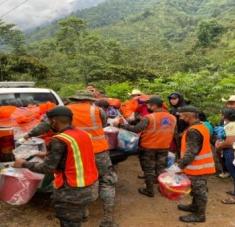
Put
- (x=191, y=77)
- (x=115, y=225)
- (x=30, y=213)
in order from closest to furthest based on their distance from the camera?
(x=115, y=225)
(x=30, y=213)
(x=191, y=77)

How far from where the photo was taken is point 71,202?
Result: 3.95 m

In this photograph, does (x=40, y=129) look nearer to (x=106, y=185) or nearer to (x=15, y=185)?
→ (x=15, y=185)

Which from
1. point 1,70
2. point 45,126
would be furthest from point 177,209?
point 1,70

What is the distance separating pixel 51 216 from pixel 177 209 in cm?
180

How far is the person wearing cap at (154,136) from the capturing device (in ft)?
20.7

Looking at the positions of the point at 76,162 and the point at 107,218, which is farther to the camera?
the point at 107,218

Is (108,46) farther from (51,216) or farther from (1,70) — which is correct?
(51,216)

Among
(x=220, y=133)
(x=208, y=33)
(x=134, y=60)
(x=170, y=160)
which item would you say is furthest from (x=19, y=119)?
(x=208, y=33)

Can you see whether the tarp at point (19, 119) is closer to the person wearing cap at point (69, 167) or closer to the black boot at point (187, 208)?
the person wearing cap at point (69, 167)

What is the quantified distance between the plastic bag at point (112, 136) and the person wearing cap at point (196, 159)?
107cm

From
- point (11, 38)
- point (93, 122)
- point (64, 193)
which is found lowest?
point (64, 193)

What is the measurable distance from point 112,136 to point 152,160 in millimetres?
773

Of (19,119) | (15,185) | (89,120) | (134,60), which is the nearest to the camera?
(15,185)

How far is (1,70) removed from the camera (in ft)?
86.7
